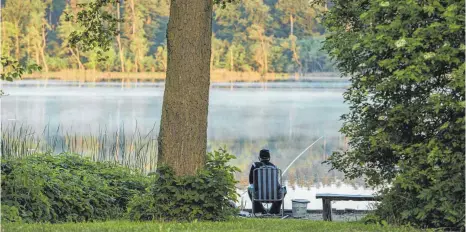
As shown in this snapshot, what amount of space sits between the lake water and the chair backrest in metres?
4.22

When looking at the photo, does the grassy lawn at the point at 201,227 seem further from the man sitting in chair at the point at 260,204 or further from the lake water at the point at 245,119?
the lake water at the point at 245,119

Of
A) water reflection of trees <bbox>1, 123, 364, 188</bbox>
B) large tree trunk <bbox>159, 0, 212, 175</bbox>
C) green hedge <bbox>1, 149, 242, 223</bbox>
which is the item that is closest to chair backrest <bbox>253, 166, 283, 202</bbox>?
green hedge <bbox>1, 149, 242, 223</bbox>

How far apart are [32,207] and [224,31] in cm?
5822

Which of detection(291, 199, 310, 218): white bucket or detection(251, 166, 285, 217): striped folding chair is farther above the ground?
detection(251, 166, 285, 217): striped folding chair

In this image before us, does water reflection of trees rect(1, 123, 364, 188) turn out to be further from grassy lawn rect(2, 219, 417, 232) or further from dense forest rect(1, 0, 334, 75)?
dense forest rect(1, 0, 334, 75)

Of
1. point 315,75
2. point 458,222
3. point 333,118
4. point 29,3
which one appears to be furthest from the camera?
point 315,75

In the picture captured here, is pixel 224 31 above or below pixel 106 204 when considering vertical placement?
above

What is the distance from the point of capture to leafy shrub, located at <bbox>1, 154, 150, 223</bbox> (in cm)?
898

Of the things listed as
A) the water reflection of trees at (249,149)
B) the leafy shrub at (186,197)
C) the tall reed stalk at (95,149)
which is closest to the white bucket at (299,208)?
the tall reed stalk at (95,149)

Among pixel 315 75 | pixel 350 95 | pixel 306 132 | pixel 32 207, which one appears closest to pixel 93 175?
pixel 32 207

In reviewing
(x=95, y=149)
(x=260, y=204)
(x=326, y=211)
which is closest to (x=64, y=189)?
A: (x=260, y=204)

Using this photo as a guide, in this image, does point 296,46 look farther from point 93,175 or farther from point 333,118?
point 93,175

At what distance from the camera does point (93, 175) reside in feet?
36.4

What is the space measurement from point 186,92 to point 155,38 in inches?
2334
